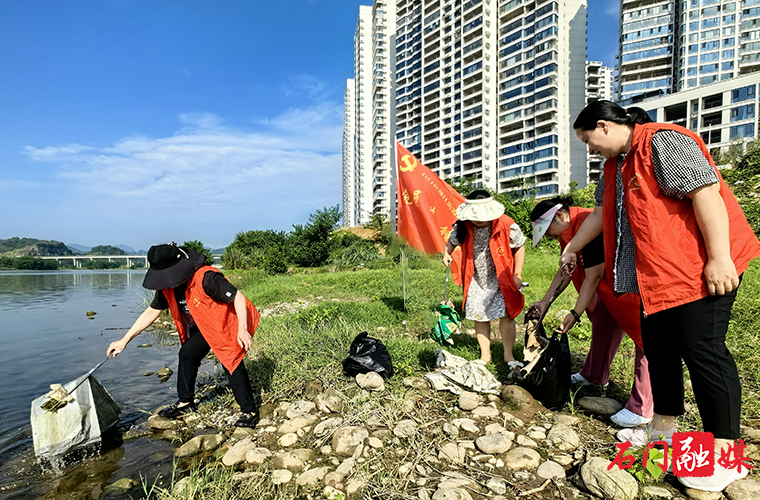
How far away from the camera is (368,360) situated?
3504 mm

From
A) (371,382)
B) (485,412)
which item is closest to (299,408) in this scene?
(371,382)

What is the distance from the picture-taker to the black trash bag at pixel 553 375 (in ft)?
8.79

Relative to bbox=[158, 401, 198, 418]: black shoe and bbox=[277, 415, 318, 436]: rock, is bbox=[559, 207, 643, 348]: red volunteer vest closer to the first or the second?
bbox=[277, 415, 318, 436]: rock

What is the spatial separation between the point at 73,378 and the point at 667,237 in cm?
668

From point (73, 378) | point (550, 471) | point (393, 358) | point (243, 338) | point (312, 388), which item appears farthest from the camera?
point (73, 378)

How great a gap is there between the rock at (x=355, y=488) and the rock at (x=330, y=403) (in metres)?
0.98

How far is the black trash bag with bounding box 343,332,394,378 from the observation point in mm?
3471

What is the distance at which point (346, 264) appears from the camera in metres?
17.2

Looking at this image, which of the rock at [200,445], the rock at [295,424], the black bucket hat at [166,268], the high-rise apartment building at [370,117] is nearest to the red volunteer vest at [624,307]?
the rock at [295,424]

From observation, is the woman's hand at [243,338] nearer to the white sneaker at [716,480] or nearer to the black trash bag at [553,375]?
the black trash bag at [553,375]

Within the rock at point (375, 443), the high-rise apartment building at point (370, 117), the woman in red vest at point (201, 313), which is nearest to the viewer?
the rock at point (375, 443)

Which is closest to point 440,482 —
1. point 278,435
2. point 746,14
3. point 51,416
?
point 278,435

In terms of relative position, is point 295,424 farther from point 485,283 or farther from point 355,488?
point 485,283

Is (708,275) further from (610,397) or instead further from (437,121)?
(437,121)
